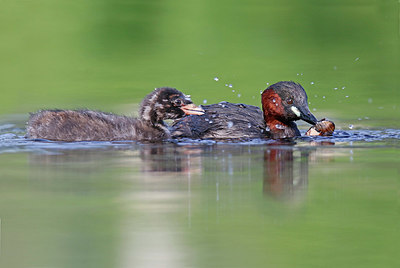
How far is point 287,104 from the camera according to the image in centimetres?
1070

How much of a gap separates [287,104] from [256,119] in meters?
0.46

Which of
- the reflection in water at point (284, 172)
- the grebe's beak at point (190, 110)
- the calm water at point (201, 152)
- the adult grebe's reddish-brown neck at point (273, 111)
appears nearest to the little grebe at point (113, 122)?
the grebe's beak at point (190, 110)

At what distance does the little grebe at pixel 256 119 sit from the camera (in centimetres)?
1048

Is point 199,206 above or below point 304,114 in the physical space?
below

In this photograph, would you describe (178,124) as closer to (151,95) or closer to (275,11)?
(151,95)

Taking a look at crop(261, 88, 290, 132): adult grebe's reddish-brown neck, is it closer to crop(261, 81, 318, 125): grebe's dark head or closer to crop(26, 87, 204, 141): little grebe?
crop(261, 81, 318, 125): grebe's dark head

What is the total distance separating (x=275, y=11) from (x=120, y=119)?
32.8 ft

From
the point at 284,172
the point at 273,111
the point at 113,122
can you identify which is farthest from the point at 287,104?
the point at 284,172

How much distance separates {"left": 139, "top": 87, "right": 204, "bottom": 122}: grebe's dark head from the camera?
10523mm

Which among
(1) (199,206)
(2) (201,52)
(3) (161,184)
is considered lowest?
(1) (199,206)

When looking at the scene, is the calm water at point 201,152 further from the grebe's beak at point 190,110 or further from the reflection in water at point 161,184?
the grebe's beak at point 190,110

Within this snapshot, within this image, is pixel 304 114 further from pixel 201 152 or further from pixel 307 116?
pixel 201 152

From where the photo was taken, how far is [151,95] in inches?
420

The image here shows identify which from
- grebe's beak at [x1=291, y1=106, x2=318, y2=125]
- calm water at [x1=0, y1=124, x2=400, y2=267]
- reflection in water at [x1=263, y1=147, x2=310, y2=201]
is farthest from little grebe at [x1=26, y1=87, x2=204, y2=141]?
reflection in water at [x1=263, y1=147, x2=310, y2=201]
